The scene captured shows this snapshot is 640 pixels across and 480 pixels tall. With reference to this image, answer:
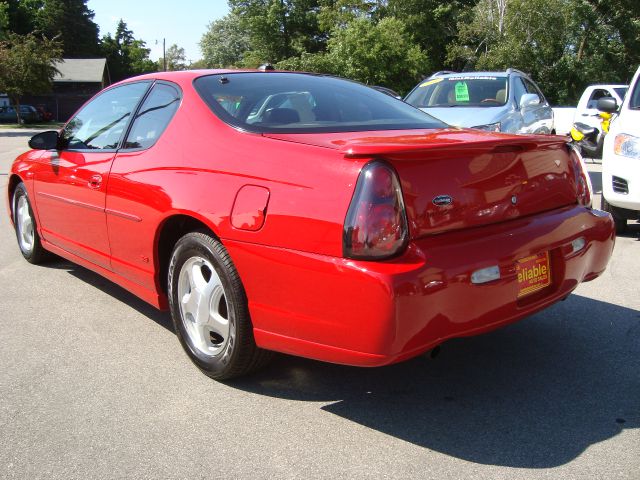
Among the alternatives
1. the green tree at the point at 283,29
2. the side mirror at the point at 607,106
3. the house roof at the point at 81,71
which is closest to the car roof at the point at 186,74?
the side mirror at the point at 607,106

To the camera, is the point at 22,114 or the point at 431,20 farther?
the point at 22,114

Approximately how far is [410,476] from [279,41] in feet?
170

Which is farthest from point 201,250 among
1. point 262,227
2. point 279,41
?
point 279,41

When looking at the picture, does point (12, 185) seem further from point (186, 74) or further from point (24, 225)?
point (186, 74)

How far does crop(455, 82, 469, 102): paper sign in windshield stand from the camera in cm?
978

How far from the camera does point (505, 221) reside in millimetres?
3070

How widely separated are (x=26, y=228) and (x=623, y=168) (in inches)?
218

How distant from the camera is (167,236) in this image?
3.66 metres

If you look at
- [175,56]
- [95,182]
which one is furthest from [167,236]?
[175,56]

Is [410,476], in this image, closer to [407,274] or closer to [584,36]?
[407,274]

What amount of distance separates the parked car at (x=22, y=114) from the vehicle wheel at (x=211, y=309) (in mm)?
47041

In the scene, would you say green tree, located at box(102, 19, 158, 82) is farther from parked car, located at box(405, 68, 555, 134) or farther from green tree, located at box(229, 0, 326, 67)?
parked car, located at box(405, 68, 555, 134)

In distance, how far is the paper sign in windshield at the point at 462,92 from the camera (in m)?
9.78

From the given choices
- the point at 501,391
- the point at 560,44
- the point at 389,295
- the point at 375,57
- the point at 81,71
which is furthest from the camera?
the point at 81,71
